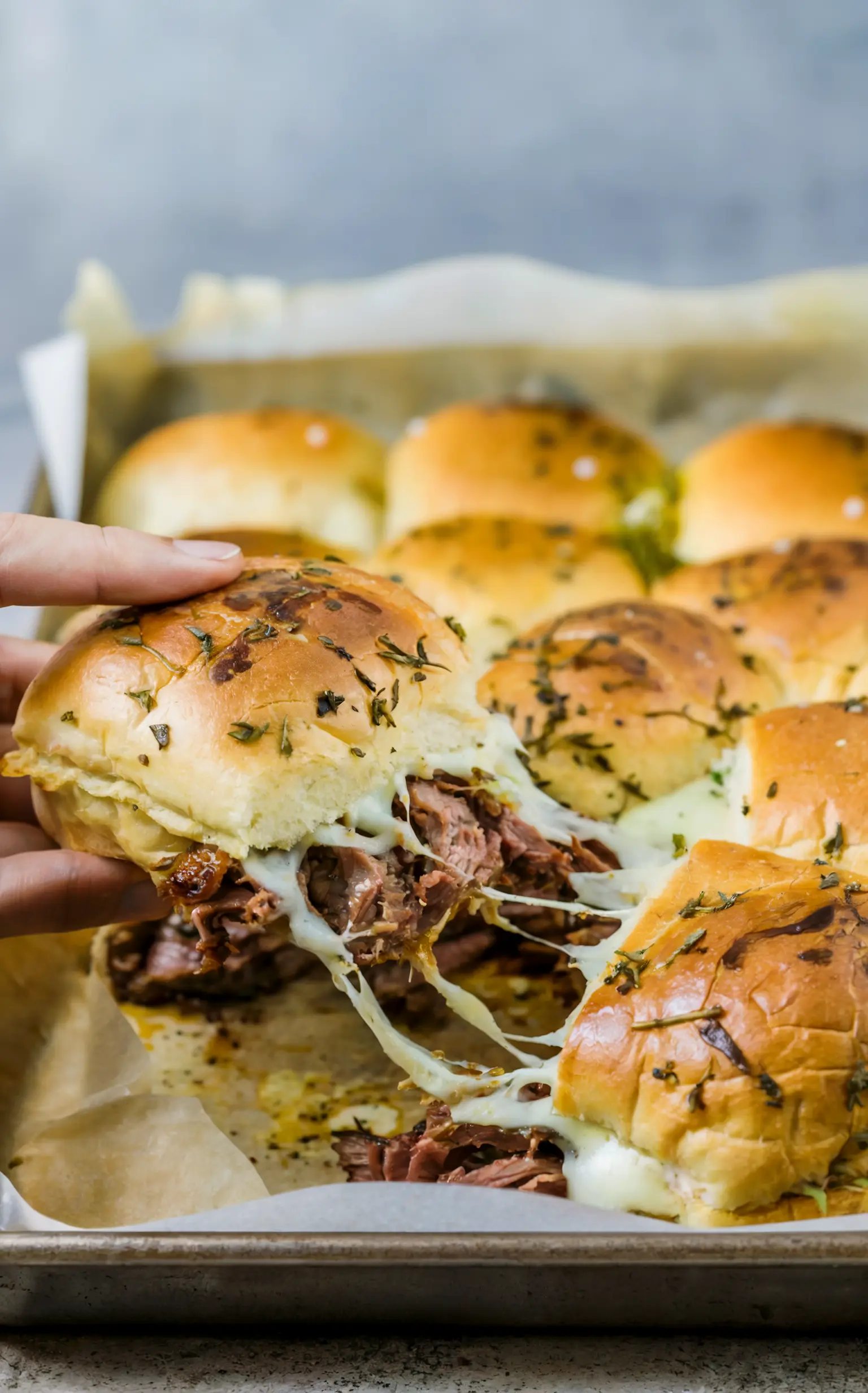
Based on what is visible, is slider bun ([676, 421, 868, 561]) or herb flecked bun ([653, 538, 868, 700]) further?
slider bun ([676, 421, 868, 561])

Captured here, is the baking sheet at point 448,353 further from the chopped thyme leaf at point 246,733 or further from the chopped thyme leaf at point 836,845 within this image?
the chopped thyme leaf at point 836,845

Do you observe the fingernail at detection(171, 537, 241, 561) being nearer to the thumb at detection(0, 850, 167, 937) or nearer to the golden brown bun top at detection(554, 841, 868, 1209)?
the thumb at detection(0, 850, 167, 937)

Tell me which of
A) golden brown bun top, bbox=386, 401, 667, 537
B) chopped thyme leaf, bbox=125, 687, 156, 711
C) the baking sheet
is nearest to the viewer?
chopped thyme leaf, bbox=125, 687, 156, 711

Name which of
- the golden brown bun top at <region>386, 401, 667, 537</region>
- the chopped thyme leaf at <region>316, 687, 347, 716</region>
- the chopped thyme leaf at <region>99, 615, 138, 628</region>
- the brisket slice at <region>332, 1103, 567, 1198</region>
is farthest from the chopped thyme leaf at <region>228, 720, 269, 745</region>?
the golden brown bun top at <region>386, 401, 667, 537</region>

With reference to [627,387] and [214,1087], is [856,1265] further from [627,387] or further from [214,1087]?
[627,387]

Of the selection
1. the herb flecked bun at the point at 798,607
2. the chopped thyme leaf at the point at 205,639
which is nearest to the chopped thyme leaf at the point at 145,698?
the chopped thyme leaf at the point at 205,639

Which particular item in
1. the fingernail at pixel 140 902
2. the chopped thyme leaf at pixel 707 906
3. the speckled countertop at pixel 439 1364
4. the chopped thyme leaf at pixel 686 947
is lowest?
the speckled countertop at pixel 439 1364

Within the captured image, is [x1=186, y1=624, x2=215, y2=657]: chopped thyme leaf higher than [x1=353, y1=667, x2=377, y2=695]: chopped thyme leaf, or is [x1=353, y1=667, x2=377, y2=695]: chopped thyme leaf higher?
[x1=186, y1=624, x2=215, y2=657]: chopped thyme leaf
